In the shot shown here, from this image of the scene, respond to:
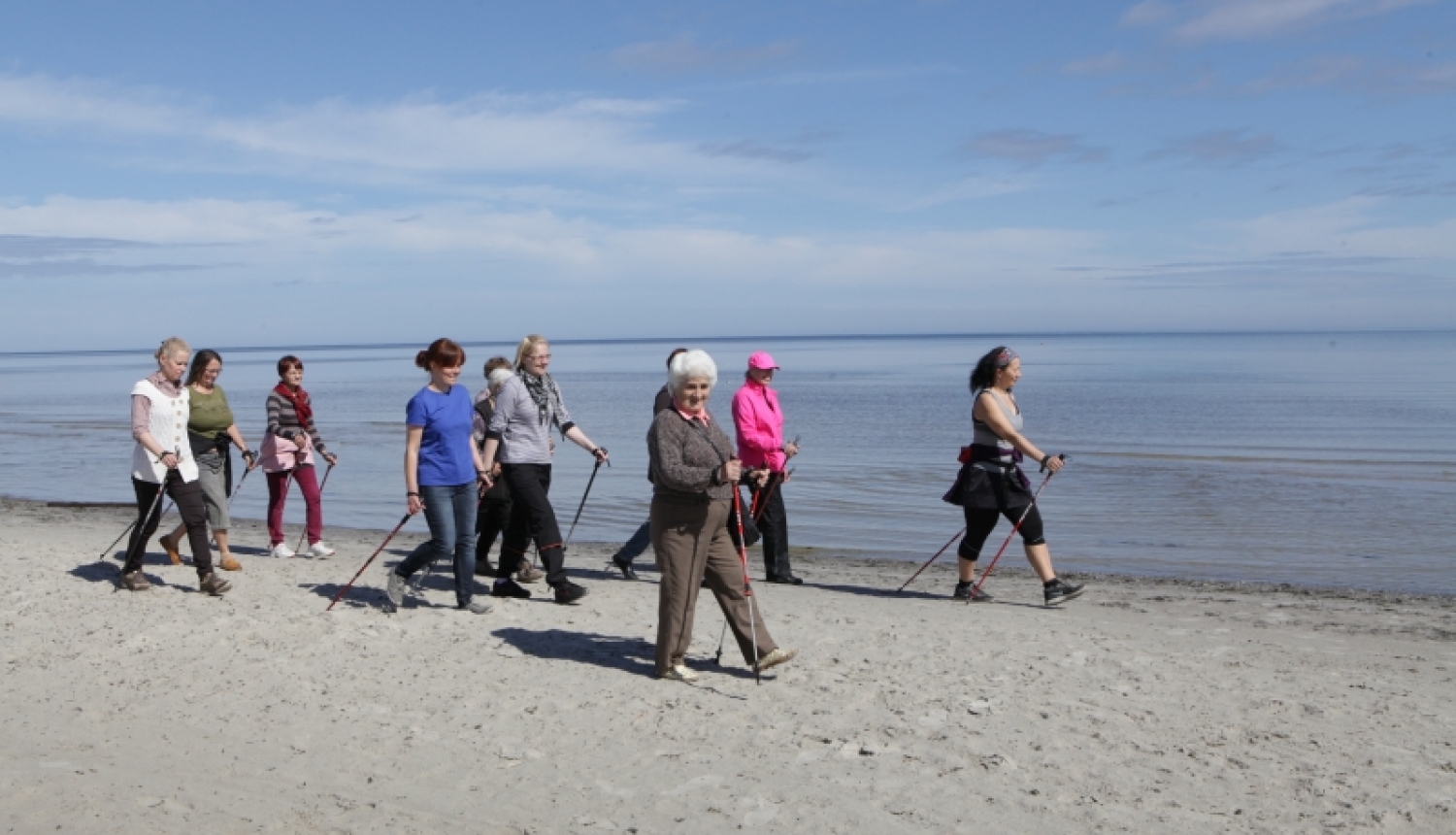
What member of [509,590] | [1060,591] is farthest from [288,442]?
[1060,591]

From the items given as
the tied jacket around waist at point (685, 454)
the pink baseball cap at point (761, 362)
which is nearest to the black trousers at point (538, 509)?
the pink baseball cap at point (761, 362)

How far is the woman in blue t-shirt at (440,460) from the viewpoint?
277 inches

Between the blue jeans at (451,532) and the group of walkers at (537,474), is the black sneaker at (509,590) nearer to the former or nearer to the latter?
the group of walkers at (537,474)

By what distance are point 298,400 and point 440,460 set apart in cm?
312

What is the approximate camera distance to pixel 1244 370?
200ft

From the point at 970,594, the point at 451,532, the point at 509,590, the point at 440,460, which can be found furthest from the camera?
the point at 970,594

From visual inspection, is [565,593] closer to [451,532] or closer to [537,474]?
[537,474]

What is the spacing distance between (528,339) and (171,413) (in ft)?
7.49

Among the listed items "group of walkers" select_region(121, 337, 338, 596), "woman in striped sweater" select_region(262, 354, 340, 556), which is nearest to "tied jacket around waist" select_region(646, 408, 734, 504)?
"group of walkers" select_region(121, 337, 338, 596)

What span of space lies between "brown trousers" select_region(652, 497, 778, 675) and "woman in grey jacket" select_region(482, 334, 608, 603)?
1798 millimetres

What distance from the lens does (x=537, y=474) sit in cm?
786

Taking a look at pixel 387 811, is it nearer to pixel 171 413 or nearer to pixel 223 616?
pixel 223 616

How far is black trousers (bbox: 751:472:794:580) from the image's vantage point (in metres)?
9.20

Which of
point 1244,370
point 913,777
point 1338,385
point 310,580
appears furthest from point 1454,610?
point 1244,370
